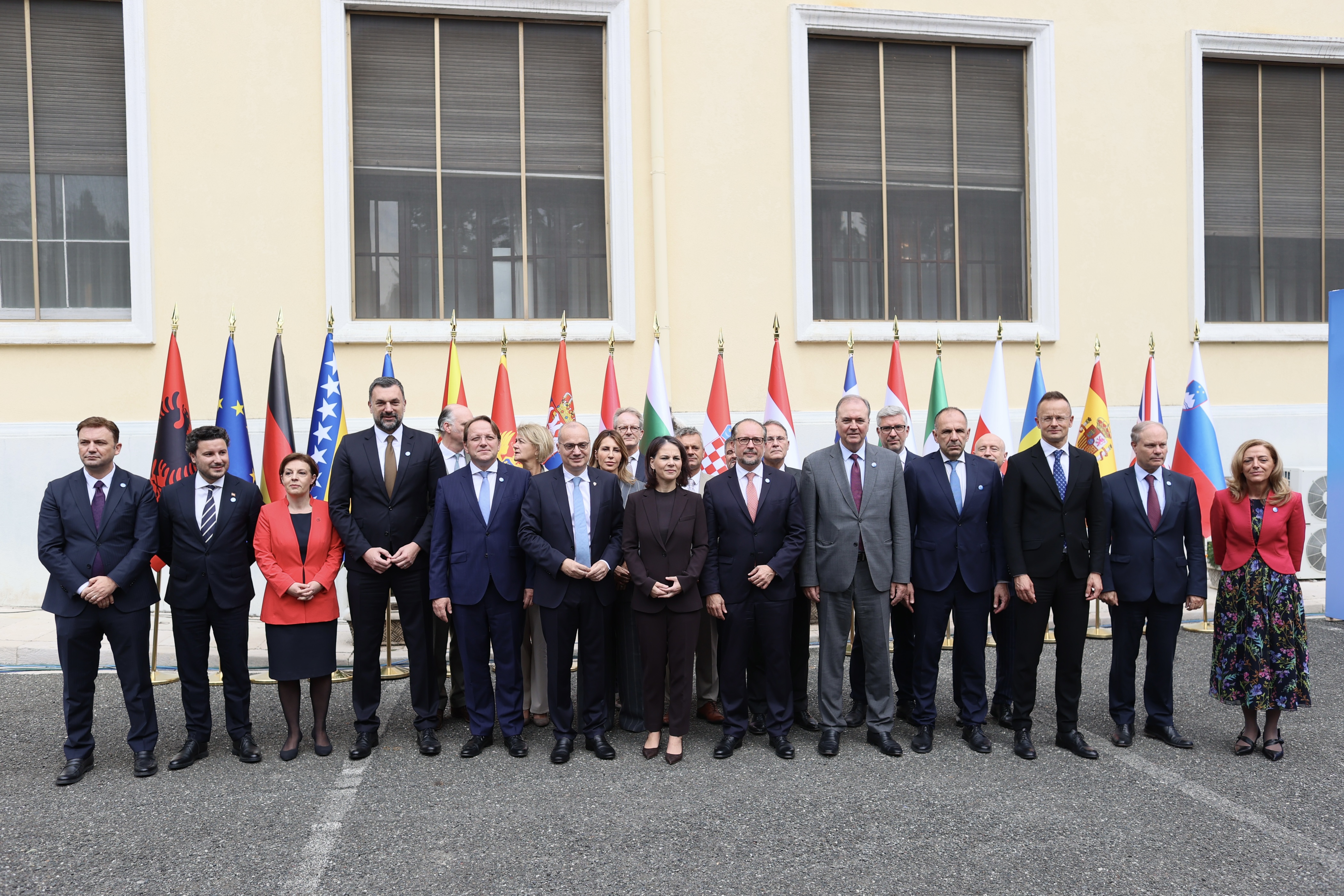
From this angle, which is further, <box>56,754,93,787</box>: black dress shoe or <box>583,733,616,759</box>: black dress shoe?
<box>583,733,616,759</box>: black dress shoe

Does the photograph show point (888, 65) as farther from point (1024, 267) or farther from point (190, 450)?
point (190, 450)

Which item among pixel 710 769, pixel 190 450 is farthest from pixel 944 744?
pixel 190 450

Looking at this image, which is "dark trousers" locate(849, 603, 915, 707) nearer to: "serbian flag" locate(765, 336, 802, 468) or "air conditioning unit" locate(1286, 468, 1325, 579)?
"serbian flag" locate(765, 336, 802, 468)

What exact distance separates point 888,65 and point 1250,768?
8045mm

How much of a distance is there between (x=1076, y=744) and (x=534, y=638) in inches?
123

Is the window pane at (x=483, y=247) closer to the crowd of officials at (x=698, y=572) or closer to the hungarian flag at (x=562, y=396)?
the hungarian flag at (x=562, y=396)

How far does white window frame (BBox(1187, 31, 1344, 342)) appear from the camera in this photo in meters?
10.3

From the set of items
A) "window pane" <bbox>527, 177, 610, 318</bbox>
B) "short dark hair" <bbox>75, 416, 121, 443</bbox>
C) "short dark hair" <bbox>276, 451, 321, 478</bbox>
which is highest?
"window pane" <bbox>527, 177, 610, 318</bbox>

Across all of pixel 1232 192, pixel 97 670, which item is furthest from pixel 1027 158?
pixel 97 670

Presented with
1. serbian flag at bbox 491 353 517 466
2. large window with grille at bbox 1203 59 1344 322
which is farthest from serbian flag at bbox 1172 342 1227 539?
serbian flag at bbox 491 353 517 466

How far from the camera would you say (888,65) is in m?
10.2

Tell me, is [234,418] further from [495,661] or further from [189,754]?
[495,661]

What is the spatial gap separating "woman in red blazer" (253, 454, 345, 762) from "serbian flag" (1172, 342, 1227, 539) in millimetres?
7410

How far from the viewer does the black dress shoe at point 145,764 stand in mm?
4652
